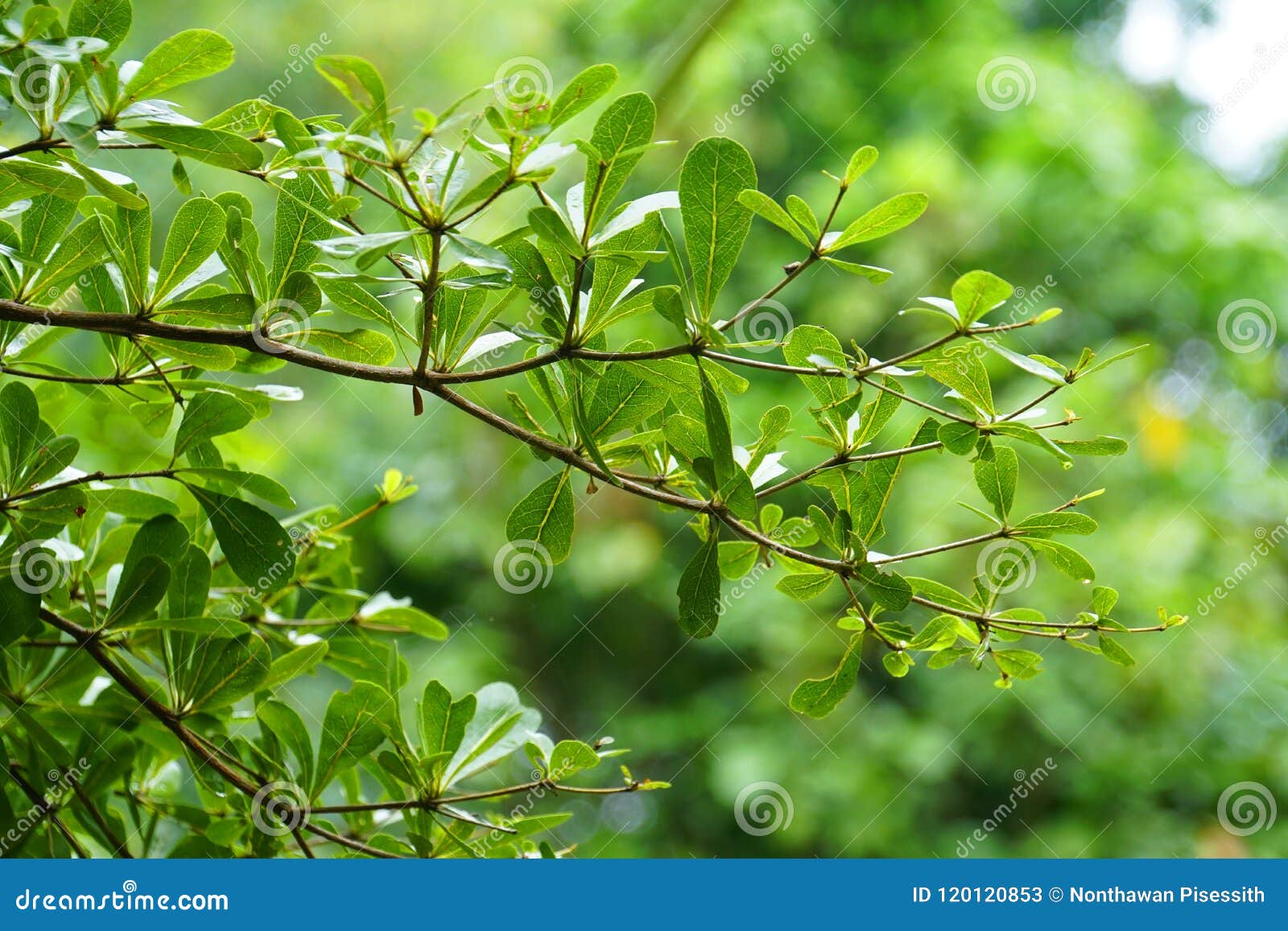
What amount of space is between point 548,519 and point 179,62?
0.24m

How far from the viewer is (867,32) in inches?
110

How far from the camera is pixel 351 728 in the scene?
522 mm

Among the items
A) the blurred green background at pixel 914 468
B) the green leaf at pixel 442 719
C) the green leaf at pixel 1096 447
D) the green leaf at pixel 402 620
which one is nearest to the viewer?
the green leaf at pixel 1096 447

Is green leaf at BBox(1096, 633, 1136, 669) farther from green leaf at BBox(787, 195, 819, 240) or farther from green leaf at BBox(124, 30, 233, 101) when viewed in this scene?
green leaf at BBox(124, 30, 233, 101)

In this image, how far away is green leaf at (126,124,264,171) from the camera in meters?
0.38

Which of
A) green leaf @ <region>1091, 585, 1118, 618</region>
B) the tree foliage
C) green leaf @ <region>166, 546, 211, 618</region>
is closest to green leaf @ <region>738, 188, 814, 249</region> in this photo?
the tree foliage

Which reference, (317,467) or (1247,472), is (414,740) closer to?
(317,467)

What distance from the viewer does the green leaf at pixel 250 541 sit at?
49 cm

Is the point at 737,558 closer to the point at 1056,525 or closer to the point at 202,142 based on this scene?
the point at 1056,525

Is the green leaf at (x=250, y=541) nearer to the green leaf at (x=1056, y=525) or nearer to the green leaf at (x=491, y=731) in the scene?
the green leaf at (x=491, y=731)

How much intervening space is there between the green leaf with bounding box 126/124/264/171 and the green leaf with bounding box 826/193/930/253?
23cm

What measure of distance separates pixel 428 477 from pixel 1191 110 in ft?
7.28

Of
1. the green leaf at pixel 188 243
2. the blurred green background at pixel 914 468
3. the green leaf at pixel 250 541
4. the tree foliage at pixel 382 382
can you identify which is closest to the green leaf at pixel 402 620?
the tree foliage at pixel 382 382

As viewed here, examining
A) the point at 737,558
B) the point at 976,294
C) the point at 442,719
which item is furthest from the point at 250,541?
the point at 976,294
